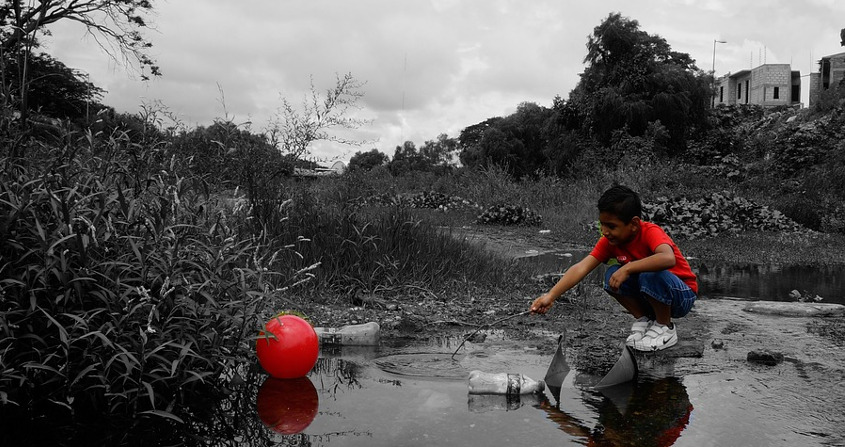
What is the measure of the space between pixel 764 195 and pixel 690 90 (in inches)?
410

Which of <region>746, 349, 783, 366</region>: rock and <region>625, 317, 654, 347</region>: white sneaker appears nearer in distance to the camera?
<region>746, 349, 783, 366</region>: rock

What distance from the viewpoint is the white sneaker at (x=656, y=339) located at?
4406mm

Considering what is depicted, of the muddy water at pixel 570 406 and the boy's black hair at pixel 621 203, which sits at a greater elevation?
the boy's black hair at pixel 621 203

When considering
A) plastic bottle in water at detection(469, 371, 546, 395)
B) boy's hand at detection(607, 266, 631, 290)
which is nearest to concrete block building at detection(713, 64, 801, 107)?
boy's hand at detection(607, 266, 631, 290)

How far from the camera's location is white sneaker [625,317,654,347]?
4.49 meters

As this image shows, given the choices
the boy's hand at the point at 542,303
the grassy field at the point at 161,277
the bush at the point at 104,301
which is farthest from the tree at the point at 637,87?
the bush at the point at 104,301

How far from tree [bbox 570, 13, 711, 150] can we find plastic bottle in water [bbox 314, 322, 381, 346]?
25.6 m

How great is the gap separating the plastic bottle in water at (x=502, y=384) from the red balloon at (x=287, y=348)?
0.90 m

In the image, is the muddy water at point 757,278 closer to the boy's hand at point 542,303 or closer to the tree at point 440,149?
the boy's hand at point 542,303

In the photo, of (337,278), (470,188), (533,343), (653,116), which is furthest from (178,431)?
(653,116)

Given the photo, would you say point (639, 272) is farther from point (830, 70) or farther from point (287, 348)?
point (830, 70)

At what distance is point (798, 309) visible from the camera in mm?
6168

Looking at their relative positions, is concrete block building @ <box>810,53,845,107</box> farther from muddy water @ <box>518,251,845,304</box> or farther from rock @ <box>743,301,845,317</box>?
rock @ <box>743,301,845,317</box>

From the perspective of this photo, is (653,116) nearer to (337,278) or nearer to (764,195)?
(764,195)
